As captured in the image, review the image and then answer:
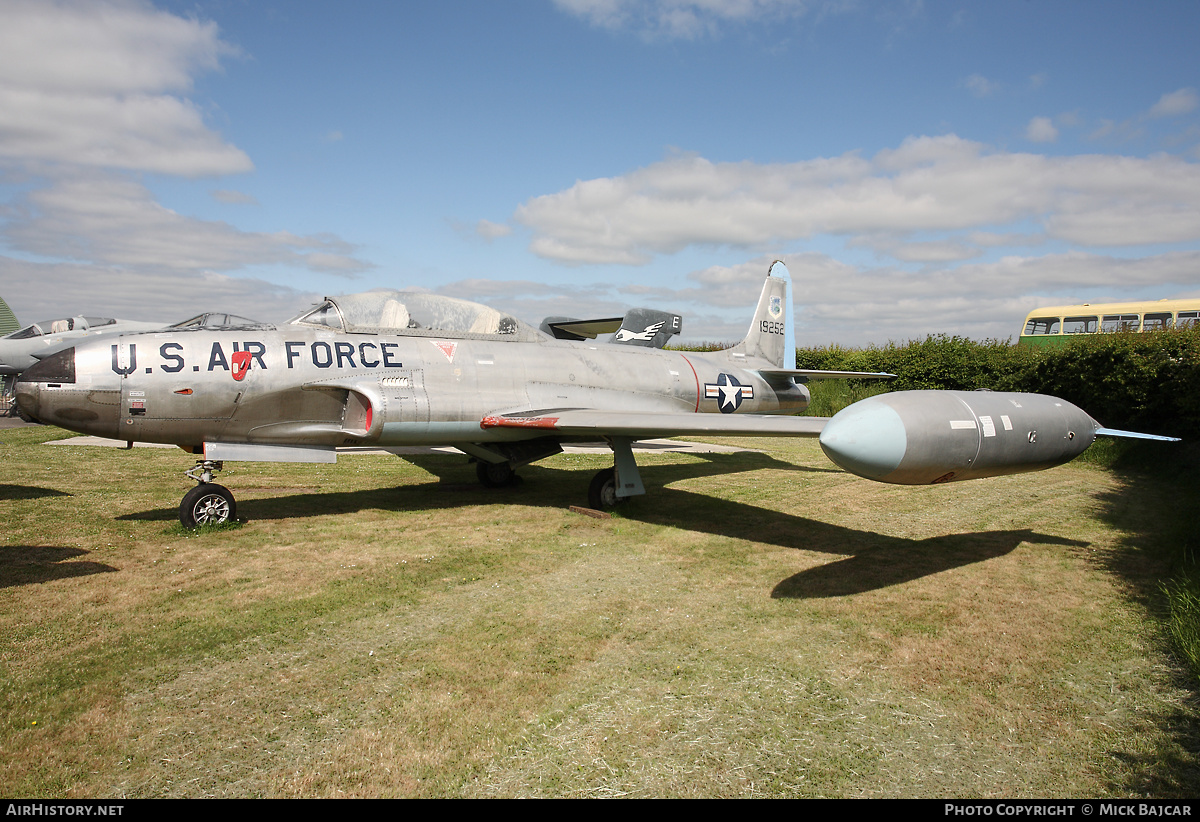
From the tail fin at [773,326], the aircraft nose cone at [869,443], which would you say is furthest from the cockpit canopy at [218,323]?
the tail fin at [773,326]

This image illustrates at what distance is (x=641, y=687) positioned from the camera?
4.05m

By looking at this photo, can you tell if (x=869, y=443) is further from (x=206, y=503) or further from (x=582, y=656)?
(x=206, y=503)

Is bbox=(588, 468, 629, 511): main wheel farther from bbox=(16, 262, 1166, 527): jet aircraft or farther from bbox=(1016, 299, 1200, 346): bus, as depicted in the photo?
bbox=(1016, 299, 1200, 346): bus

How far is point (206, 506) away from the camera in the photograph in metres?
7.54

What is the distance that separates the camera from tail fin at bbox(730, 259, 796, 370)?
13.5 m

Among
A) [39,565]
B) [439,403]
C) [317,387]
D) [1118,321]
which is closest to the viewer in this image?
[39,565]

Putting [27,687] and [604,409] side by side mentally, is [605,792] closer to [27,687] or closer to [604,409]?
[27,687]

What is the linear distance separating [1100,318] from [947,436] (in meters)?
21.8

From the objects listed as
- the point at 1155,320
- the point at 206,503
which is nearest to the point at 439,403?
the point at 206,503

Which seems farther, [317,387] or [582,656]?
[317,387]

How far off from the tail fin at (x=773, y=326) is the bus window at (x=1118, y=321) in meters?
13.9

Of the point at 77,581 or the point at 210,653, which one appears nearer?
the point at 210,653
